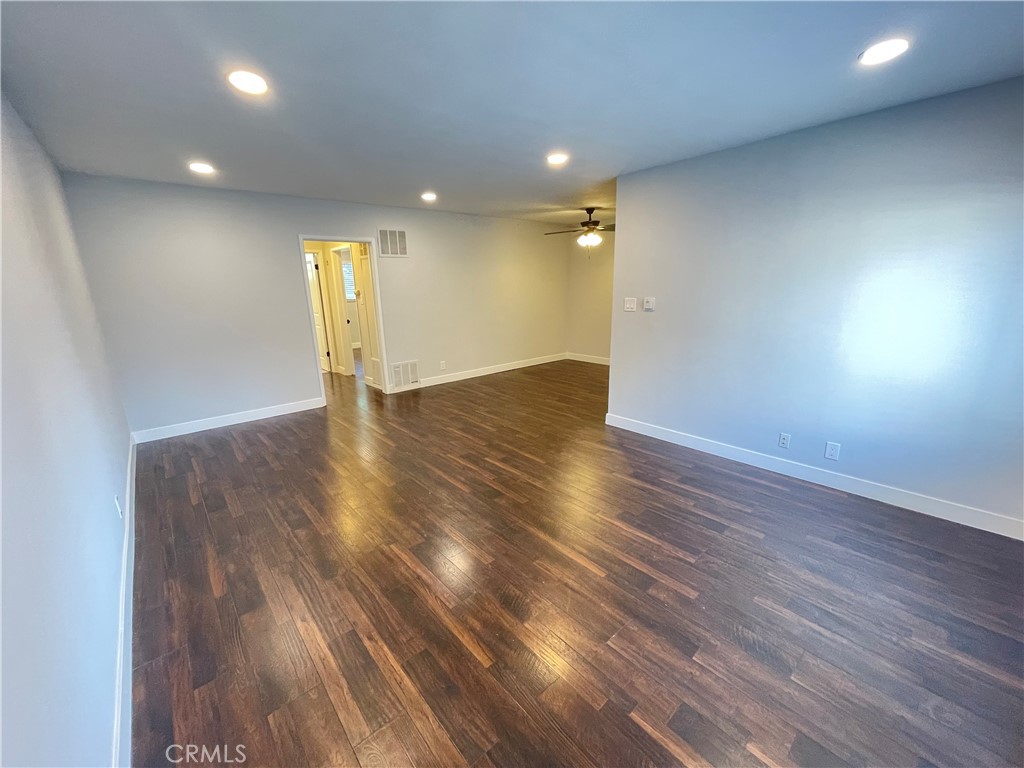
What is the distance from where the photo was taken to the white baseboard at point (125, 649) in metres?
1.26

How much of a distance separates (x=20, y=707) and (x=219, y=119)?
9.04 feet

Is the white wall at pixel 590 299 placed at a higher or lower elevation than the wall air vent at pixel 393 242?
lower

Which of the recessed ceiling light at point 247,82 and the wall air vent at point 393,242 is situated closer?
the recessed ceiling light at point 247,82

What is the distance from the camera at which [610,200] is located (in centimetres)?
470

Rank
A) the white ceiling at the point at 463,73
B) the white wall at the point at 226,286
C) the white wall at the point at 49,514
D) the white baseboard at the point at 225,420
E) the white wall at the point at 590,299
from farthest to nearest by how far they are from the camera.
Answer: the white wall at the point at 590,299 < the white baseboard at the point at 225,420 < the white wall at the point at 226,286 < the white ceiling at the point at 463,73 < the white wall at the point at 49,514

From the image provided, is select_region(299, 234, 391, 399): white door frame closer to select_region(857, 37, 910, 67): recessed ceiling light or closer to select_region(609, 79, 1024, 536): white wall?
select_region(609, 79, 1024, 536): white wall

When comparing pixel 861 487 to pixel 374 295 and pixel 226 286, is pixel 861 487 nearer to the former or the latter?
pixel 374 295

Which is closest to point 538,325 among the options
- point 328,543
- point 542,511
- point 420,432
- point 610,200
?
point 610,200

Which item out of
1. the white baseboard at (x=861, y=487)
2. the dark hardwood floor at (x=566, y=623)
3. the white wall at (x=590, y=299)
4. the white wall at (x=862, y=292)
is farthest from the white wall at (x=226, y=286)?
the white baseboard at (x=861, y=487)

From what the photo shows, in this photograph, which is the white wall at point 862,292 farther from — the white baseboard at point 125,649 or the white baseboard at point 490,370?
the white baseboard at point 125,649

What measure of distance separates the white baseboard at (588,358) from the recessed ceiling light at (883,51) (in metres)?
5.46

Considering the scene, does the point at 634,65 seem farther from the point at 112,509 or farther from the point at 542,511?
the point at 112,509

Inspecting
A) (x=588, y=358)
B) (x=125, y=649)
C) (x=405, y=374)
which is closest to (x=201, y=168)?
(x=405, y=374)

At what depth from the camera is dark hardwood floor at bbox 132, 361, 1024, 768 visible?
1329 millimetres
